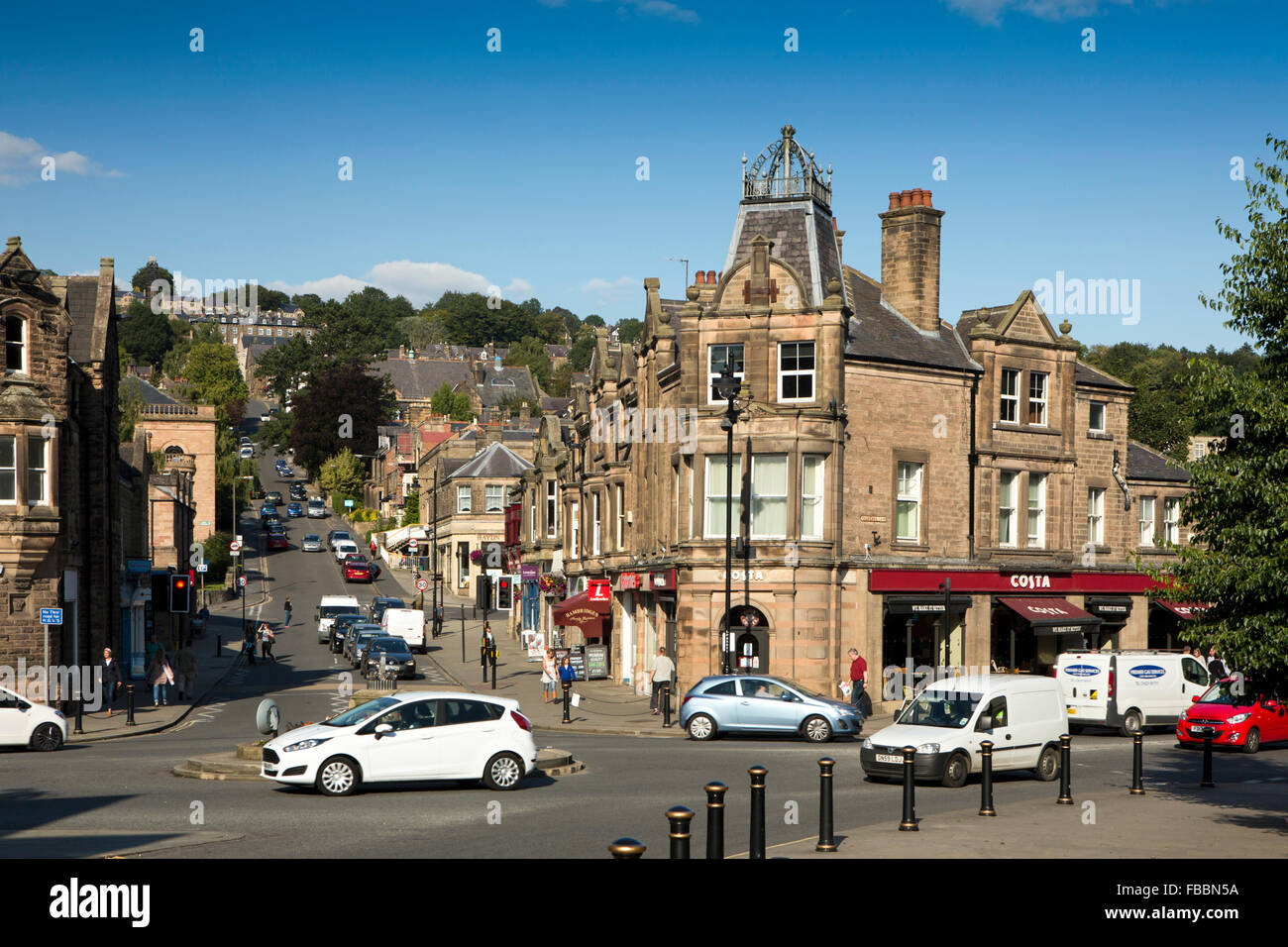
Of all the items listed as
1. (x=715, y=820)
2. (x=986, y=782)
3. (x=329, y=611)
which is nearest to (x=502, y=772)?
(x=986, y=782)

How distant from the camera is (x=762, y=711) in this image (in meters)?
30.5

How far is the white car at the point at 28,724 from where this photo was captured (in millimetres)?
27172

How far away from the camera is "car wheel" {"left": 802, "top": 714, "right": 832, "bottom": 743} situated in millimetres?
30219

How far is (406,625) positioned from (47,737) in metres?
29.2

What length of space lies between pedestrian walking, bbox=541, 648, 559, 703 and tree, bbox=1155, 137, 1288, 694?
1066 inches

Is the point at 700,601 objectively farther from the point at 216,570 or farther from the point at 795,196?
the point at 216,570

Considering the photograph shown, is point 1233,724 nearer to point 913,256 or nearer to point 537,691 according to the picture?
point 913,256

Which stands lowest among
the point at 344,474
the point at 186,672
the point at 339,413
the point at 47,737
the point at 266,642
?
the point at 266,642

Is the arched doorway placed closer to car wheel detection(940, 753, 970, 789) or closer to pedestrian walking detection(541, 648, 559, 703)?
pedestrian walking detection(541, 648, 559, 703)

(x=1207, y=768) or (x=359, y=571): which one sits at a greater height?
(x=1207, y=768)

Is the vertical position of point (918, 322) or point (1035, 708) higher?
point (918, 322)

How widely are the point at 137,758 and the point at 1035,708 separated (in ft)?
54.0
